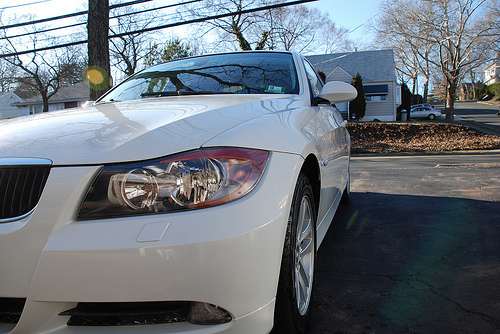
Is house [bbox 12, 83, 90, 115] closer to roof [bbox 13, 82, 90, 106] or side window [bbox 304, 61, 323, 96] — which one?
roof [bbox 13, 82, 90, 106]

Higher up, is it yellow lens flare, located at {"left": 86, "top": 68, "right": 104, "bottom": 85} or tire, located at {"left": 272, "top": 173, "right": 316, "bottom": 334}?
yellow lens flare, located at {"left": 86, "top": 68, "right": 104, "bottom": 85}

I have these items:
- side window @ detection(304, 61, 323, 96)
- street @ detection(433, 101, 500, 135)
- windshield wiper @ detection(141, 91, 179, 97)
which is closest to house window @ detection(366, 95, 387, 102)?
street @ detection(433, 101, 500, 135)

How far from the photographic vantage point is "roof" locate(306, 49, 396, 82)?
109 ft

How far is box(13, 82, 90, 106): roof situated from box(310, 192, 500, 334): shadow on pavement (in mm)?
45142

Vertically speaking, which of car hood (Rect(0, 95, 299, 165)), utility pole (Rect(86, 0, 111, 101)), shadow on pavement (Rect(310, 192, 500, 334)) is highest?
utility pole (Rect(86, 0, 111, 101))

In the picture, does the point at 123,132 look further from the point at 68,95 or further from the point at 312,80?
the point at 68,95

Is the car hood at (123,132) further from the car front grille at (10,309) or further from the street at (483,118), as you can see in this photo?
the street at (483,118)

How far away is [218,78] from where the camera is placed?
316 cm

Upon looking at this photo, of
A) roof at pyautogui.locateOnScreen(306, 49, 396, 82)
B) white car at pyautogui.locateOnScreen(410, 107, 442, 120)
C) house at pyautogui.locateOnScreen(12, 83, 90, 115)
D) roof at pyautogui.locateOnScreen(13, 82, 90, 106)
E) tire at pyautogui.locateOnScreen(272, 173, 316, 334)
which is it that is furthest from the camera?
house at pyautogui.locateOnScreen(12, 83, 90, 115)

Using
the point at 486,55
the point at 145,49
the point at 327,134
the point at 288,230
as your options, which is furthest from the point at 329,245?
the point at 145,49

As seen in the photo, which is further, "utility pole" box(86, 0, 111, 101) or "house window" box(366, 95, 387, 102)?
"house window" box(366, 95, 387, 102)

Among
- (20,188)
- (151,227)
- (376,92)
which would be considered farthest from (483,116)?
(20,188)

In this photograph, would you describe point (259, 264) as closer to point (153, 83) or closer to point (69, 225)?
point (69, 225)

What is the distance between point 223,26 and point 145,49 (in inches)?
411
